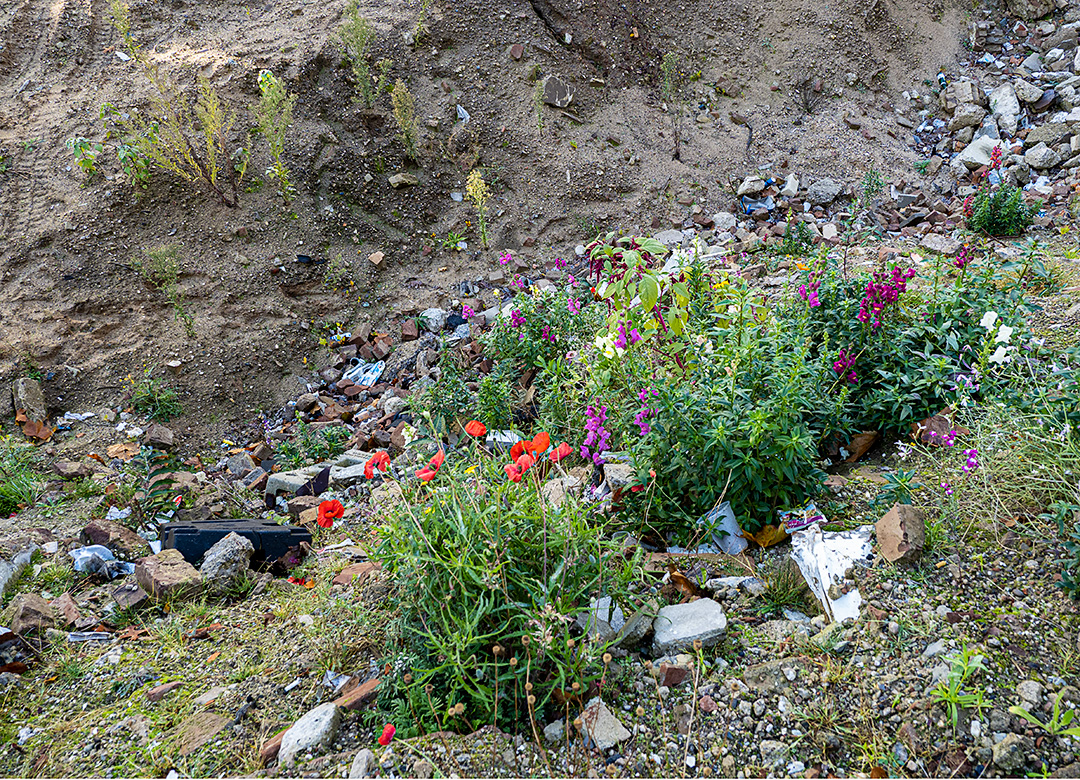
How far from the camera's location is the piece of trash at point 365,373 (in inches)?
206

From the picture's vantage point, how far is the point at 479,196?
591 cm

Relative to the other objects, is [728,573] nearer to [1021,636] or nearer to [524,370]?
[1021,636]

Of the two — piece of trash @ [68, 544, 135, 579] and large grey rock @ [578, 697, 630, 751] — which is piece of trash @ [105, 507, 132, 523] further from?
large grey rock @ [578, 697, 630, 751]

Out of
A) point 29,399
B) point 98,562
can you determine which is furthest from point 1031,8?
point 29,399

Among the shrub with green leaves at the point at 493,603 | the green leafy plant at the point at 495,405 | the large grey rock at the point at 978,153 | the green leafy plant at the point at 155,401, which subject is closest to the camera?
the shrub with green leaves at the point at 493,603

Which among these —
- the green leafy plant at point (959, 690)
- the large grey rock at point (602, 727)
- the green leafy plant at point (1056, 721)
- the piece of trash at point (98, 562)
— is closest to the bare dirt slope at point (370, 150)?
the piece of trash at point (98, 562)

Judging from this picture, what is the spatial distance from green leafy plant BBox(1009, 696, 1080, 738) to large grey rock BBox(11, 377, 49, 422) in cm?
563

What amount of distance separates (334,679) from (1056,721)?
2.22 meters

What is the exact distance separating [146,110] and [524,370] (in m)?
4.81

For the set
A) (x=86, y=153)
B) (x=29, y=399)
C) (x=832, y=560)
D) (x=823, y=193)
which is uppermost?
(x=86, y=153)

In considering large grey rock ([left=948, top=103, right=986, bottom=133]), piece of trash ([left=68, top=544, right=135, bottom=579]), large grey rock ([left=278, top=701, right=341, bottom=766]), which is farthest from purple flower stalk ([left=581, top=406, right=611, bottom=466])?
large grey rock ([left=948, top=103, right=986, bottom=133])

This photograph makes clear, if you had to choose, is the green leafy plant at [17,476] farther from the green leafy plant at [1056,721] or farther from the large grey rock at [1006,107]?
the large grey rock at [1006,107]

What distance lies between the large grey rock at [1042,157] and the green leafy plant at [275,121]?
25.7 ft

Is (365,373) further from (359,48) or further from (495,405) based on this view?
(359,48)
